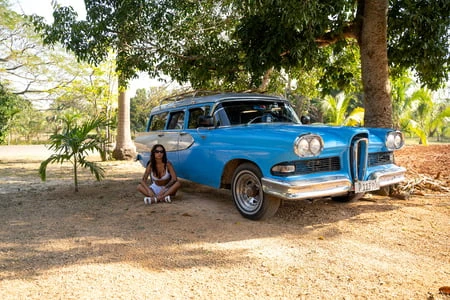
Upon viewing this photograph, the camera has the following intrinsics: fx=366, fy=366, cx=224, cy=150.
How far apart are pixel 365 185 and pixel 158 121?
14.5 feet

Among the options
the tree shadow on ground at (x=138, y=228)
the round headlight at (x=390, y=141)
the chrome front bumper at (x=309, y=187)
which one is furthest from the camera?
the round headlight at (x=390, y=141)

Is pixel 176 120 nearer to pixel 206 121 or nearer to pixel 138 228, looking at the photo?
pixel 206 121

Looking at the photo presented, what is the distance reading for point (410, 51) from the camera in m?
7.41

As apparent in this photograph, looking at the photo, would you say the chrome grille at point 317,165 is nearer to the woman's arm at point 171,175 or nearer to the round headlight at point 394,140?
the round headlight at point 394,140

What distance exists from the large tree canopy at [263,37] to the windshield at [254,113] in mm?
1305

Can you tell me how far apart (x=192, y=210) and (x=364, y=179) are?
2520 millimetres

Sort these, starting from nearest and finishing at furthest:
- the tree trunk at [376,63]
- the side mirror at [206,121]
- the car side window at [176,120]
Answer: the side mirror at [206,121] < the tree trunk at [376,63] < the car side window at [176,120]

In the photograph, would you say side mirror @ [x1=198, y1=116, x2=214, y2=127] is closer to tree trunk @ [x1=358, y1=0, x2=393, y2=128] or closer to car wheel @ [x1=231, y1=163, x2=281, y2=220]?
car wheel @ [x1=231, y1=163, x2=281, y2=220]

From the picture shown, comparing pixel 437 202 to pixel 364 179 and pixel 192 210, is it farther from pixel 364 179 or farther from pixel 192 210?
pixel 192 210

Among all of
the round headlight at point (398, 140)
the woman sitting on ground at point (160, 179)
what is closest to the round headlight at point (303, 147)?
the round headlight at point (398, 140)

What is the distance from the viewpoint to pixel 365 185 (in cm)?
468

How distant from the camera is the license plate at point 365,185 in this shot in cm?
464

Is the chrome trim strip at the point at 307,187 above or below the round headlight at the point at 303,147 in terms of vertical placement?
below

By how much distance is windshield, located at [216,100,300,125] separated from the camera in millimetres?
5698
